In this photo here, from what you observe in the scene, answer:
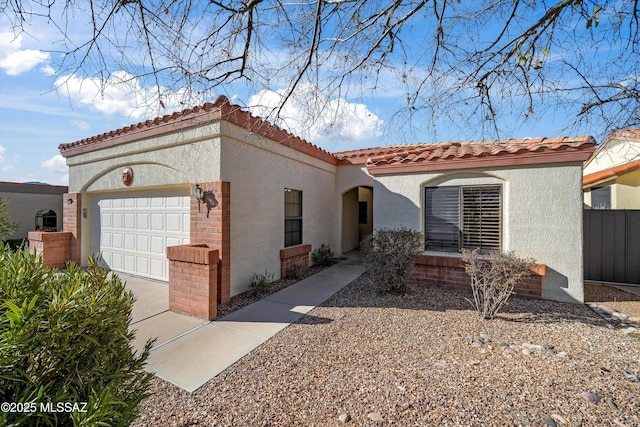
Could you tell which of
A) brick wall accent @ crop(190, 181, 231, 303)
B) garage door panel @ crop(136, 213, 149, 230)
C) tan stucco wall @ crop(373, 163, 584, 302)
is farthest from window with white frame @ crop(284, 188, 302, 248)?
tan stucco wall @ crop(373, 163, 584, 302)

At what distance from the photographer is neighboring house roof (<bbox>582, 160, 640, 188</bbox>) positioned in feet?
29.8

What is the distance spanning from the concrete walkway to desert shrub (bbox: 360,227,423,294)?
132 centimetres

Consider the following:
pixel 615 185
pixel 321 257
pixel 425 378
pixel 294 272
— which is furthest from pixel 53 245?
pixel 615 185

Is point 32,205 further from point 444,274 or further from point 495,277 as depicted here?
point 495,277

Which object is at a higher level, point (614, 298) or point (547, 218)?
point (547, 218)

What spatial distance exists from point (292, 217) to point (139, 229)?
185 inches

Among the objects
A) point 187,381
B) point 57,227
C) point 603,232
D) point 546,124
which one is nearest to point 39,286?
point 187,381

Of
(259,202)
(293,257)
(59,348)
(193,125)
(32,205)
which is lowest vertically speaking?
(293,257)

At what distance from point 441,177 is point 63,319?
315 inches

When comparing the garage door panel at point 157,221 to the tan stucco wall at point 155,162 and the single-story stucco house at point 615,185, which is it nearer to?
the tan stucco wall at point 155,162

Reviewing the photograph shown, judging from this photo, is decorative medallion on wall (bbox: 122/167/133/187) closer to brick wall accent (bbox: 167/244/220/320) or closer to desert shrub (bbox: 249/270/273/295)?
brick wall accent (bbox: 167/244/220/320)

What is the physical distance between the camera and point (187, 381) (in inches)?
141

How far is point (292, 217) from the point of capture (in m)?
9.28

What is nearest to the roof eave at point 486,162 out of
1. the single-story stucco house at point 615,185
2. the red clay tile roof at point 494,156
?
the red clay tile roof at point 494,156
